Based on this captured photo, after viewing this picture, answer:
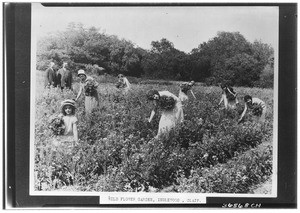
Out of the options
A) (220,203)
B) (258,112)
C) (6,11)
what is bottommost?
(220,203)

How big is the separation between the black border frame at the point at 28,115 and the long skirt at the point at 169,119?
A: 90 cm

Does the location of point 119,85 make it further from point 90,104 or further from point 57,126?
point 57,126

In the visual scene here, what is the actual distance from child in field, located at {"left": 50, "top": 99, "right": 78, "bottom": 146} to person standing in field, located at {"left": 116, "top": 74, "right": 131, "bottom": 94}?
0.60m

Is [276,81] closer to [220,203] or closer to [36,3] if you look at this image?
[220,203]

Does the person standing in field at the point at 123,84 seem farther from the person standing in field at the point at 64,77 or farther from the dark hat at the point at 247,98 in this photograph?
the dark hat at the point at 247,98

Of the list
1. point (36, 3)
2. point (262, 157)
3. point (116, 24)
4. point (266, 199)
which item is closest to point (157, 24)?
point (116, 24)

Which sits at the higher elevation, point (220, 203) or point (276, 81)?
point (276, 81)

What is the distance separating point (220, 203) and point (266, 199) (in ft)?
1.83

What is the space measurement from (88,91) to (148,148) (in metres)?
1.00

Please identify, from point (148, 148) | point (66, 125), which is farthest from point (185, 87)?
point (66, 125)

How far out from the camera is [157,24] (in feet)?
22.0

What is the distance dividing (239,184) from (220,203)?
323mm

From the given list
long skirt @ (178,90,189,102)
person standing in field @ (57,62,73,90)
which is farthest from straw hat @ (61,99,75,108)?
long skirt @ (178,90,189,102)
